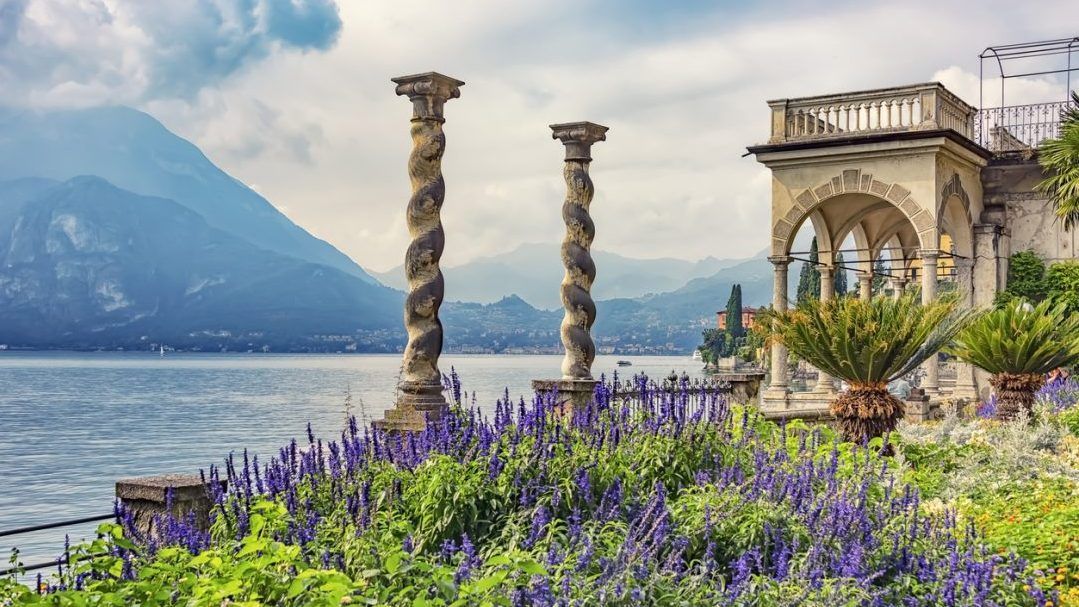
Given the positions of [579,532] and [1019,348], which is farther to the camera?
[1019,348]

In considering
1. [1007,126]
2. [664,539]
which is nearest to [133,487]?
[664,539]

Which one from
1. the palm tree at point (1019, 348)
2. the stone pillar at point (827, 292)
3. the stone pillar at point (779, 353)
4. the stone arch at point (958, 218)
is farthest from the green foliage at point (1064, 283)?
the palm tree at point (1019, 348)

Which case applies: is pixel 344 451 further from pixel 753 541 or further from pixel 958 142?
pixel 958 142

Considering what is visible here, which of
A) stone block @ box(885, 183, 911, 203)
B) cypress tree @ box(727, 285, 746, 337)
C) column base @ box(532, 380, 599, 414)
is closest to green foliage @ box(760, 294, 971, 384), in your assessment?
column base @ box(532, 380, 599, 414)

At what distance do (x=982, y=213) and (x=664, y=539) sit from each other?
18.0 m

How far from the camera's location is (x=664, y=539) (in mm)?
5281

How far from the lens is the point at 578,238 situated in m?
12.4

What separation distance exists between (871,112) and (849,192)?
1.41 metres

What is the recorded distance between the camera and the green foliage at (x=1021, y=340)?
14391mm

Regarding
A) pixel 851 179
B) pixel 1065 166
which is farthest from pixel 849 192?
pixel 1065 166

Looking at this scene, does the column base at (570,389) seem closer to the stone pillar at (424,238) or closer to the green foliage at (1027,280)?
the stone pillar at (424,238)

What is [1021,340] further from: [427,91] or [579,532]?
[579,532]

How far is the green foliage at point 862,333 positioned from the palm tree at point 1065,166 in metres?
8.48

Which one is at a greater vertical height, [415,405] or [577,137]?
[577,137]
